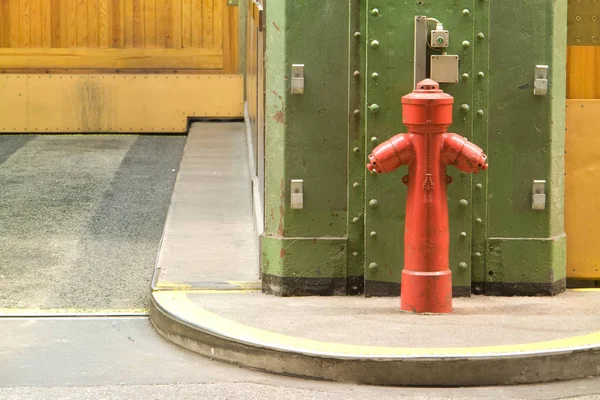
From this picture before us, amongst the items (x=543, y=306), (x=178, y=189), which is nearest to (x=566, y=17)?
(x=543, y=306)

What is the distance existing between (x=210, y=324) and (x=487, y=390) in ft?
4.42

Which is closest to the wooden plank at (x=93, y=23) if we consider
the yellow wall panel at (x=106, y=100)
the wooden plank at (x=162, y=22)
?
the yellow wall panel at (x=106, y=100)

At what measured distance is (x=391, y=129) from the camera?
6004 millimetres

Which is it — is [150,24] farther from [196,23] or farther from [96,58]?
[96,58]

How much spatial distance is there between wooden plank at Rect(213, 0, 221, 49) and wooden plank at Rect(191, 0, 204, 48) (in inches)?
6.7

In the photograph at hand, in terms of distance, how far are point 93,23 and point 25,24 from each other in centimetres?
82

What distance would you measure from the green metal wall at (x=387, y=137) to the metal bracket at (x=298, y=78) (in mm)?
35

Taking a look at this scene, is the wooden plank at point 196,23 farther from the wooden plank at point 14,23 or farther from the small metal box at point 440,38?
the small metal box at point 440,38

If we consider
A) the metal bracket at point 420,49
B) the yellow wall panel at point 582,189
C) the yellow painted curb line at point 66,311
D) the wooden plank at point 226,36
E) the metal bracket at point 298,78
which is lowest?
the yellow painted curb line at point 66,311

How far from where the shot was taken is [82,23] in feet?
47.2

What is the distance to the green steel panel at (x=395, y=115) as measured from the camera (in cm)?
591

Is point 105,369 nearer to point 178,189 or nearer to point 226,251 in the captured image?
point 226,251

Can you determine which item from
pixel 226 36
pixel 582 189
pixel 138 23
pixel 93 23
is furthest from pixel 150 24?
pixel 582 189

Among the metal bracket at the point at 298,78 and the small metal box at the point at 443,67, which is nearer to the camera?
the small metal box at the point at 443,67
